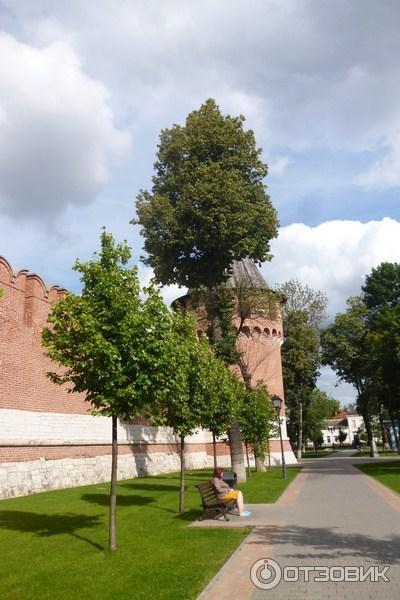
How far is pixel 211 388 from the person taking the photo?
1662cm

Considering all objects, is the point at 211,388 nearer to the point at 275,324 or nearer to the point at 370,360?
the point at 275,324

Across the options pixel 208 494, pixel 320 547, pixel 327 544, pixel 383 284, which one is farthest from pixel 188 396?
pixel 383 284

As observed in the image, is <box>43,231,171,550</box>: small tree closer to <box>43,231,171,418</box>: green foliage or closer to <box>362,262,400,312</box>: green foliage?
<box>43,231,171,418</box>: green foliage

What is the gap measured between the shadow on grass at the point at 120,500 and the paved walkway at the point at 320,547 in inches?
160

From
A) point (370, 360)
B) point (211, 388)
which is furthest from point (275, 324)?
point (211, 388)

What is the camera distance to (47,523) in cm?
1210

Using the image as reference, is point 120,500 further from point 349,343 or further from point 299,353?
point 349,343

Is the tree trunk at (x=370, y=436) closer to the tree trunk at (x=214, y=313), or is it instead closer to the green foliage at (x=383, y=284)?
the green foliage at (x=383, y=284)

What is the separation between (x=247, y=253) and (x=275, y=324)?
58.8 feet

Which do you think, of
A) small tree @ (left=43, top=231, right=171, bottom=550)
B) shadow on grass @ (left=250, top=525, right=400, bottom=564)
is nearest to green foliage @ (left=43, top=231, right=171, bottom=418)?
small tree @ (left=43, top=231, right=171, bottom=550)

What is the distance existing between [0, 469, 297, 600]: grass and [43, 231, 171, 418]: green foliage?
2.44 metres

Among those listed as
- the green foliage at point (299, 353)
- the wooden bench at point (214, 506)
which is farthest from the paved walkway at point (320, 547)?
the green foliage at point (299, 353)

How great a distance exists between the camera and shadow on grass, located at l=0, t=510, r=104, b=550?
434 inches

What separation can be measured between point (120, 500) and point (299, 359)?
31.1 meters
